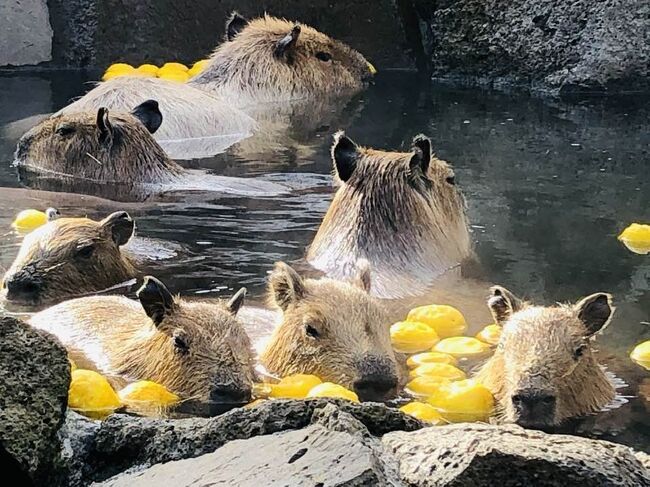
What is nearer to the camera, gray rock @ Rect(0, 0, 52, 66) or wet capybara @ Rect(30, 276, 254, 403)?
wet capybara @ Rect(30, 276, 254, 403)

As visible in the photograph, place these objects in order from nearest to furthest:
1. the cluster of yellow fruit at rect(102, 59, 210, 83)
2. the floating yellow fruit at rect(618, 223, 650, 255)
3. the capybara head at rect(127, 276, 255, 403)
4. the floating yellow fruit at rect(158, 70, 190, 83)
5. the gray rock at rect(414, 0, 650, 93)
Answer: the capybara head at rect(127, 276, 255, 403), the floating yellow fruit at rect(618, 223, 650, 255), the gray rock at rect(414, 0, 650, 93), the cluster of yellow fruit at rect(102, 59, 210, 83), the floating yellow fruit at rect(158, 70, 190, 83)

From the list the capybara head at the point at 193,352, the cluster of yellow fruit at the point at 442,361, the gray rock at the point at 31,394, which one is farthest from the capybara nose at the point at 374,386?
the gray rock at the point at 31,394

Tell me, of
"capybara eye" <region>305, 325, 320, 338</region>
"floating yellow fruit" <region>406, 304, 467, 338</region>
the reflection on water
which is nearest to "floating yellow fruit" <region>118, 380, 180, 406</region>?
"capybara eye" <region>305, 325, 320, 338</region>

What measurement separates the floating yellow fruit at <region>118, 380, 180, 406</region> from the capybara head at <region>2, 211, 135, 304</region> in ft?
5.10

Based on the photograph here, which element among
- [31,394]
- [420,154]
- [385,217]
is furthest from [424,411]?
[420,154]

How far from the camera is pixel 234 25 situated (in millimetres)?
13617

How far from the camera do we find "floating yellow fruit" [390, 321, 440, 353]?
18.9 ft

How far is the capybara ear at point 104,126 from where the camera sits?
363 inches

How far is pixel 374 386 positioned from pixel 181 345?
769mm

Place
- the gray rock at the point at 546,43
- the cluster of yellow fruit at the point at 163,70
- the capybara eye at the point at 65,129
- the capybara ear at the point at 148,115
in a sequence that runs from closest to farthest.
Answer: the capybara eye at the point at 65,129
the capybara ear at the point at 148,115
the gray rock at the point at 546,43
the cluster of yellow fruit at the point at 163,70

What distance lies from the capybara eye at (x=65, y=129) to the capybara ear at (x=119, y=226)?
2990mm

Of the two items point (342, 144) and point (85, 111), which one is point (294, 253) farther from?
point (85, 111)

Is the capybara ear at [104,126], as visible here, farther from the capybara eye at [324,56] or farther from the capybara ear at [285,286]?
the capybara eye at [324,56]

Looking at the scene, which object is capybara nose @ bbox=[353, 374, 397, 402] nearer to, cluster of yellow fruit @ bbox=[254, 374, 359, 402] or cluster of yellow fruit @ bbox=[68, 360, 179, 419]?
cluster of yellow fruit @ bbox=[254, 374, 359, 402]
